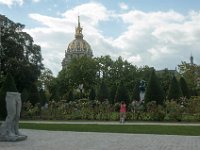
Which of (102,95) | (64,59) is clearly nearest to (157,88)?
(102,95)

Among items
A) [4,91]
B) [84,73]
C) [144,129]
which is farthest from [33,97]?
[144,129]

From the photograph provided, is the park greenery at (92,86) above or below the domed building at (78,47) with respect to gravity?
below

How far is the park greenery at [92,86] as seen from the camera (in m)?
32.2

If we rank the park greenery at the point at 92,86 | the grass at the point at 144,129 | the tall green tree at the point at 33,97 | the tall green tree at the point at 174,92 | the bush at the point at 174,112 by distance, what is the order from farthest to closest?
1. the tall green tree at the point at 33,97
2. the tall green tree at the point at 174,92
3. the park greenery at the point at 92,86
4. the bush at the point at 174,112
5. the grass at the point at 144,129

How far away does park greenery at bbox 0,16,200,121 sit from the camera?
3222 centimetres

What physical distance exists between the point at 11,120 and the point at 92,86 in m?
61.0

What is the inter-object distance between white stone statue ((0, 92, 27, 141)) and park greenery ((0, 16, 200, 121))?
52.7ft

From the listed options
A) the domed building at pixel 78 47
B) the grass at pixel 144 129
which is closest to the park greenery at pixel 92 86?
the grass at pixel 144 129

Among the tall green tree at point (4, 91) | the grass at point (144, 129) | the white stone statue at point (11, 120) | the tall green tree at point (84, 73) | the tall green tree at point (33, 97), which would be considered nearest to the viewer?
the white stone statue at point (11, 120)

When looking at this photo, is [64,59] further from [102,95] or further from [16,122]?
[16,122]

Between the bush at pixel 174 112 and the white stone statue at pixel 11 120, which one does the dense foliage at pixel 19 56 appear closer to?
the bush at pixel 174 112

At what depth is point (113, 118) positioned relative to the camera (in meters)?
32.9

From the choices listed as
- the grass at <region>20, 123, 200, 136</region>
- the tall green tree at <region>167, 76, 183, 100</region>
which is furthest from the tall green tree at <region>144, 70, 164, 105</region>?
the grass at <region>20, 123, 200, 136</region>

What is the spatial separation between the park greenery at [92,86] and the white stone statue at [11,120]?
52.7 feet
